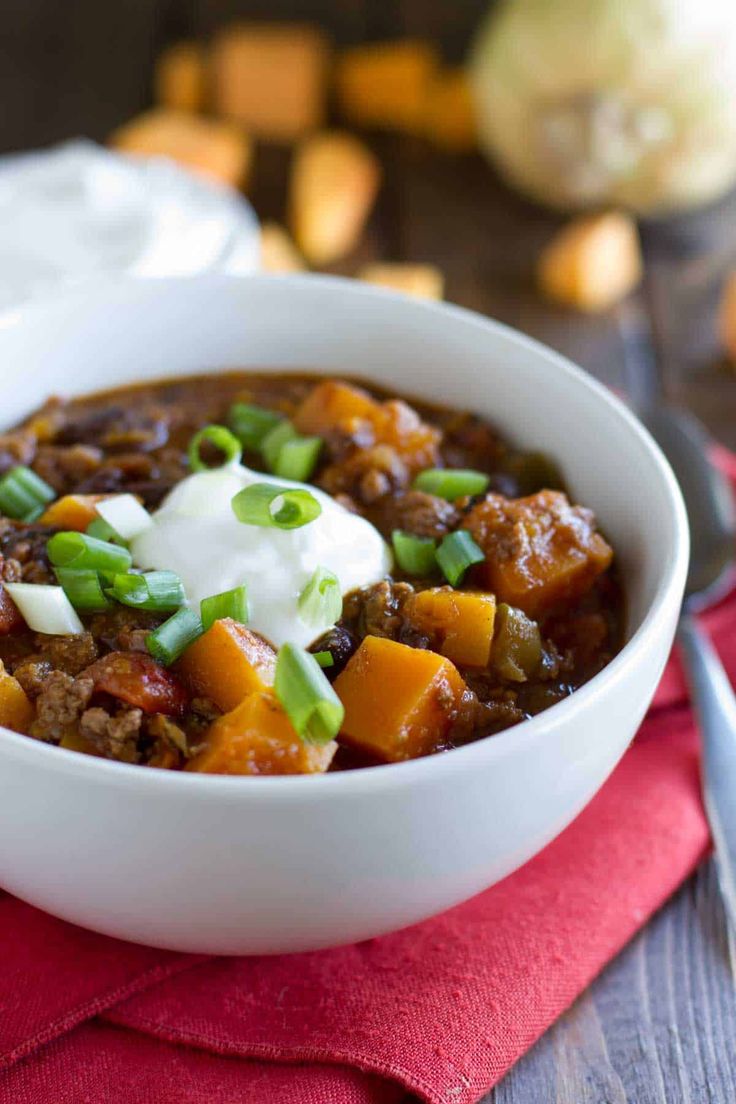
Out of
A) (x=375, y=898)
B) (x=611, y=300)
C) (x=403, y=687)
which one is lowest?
(x=611, y=300)

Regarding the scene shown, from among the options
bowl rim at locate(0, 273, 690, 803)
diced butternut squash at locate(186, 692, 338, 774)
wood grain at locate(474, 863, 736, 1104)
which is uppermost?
bowl rim at locate(0, 273, 690, 803)

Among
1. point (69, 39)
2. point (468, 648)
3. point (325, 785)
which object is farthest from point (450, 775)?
point (69, 39)

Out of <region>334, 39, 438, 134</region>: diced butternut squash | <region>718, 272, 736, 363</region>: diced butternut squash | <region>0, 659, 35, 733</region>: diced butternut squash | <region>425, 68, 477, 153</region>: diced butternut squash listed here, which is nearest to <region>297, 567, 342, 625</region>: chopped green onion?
<region>0, 659, 35, 733</region>: diced butternut squash

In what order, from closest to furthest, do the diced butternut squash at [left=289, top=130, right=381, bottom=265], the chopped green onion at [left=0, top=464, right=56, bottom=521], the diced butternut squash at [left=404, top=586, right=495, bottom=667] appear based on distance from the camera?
the diced butternut squash at [left=404, top=586, right=495, bottom=667] → the chopped green onion at [left=0, top=464, right=56, bottom=521] → the diced butternut squash at [left=289, top=130, right=381, bottom=265]

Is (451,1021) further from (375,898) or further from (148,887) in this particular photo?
(148,887)

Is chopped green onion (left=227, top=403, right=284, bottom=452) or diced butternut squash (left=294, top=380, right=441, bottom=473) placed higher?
diced butternut squash (left=294, top=380, right=441, bottom=473)

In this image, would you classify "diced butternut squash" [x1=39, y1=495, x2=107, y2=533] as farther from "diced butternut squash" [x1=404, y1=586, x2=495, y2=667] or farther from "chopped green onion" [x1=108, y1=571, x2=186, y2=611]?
"diced butternut squash" [x1=404, y1=586, x2=495, y2=667]

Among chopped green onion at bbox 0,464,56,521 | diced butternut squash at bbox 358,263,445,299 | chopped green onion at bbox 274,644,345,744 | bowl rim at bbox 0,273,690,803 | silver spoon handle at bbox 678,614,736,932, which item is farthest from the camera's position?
diced butternut squash at bbox 358,263,445,299

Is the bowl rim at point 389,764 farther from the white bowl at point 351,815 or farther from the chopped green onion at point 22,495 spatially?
the chopped green onion at point 22,495
